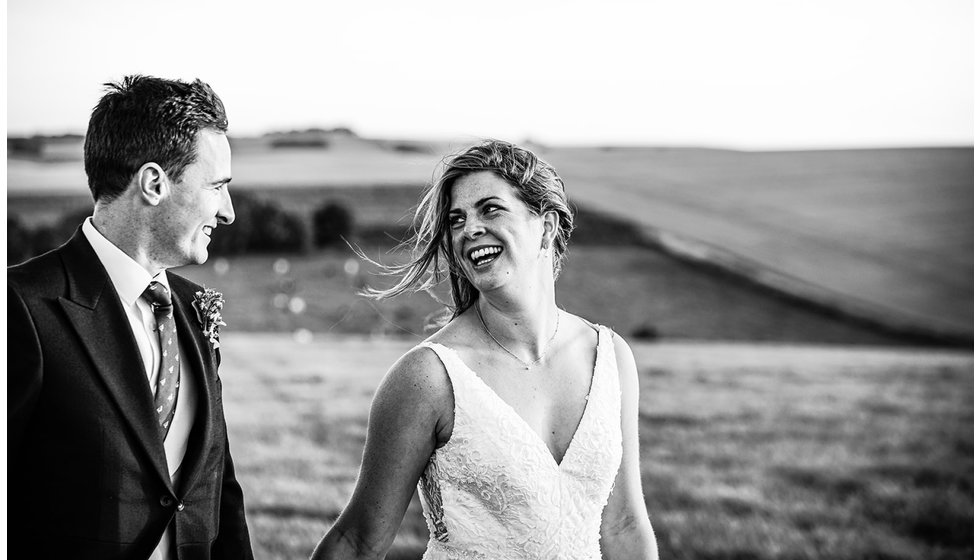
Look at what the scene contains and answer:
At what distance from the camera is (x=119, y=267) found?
165 cm

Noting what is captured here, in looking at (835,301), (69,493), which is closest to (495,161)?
(69,493)

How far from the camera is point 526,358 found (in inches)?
86.0

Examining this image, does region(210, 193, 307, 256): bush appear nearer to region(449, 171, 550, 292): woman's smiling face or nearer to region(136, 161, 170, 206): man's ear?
region(449, 171, 550, 292): woman's smiling face

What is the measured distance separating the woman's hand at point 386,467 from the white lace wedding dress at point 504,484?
0.08 metres

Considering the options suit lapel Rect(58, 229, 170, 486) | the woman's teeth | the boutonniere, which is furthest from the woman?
suit lapel Rect(58, 229, 170, 486)

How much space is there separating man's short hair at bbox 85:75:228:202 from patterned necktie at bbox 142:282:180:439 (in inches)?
7.9

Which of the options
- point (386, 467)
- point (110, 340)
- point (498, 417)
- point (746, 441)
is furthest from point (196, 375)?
point (746, 441)

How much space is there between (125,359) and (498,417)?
2.62 feet

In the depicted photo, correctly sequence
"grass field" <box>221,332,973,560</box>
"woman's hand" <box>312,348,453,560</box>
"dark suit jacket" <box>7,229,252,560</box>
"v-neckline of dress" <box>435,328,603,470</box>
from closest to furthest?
"dark suit jacket" <box>7,229,252,560</box>
"woman's hand" <box>312,348,453,560</box>
"v-neckline of dress" <box>435,328,603,470</box>
"grass field" <box>221,332,973,560</box>

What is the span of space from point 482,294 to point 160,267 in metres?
0.77

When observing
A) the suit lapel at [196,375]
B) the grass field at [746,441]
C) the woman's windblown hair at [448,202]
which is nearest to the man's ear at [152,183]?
the suit lapel at [196,375]

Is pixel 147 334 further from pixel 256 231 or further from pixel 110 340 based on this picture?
pixel 256 231

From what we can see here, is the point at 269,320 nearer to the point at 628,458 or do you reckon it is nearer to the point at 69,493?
the point at 628,458

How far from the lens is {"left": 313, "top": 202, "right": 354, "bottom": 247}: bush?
20.4ft
